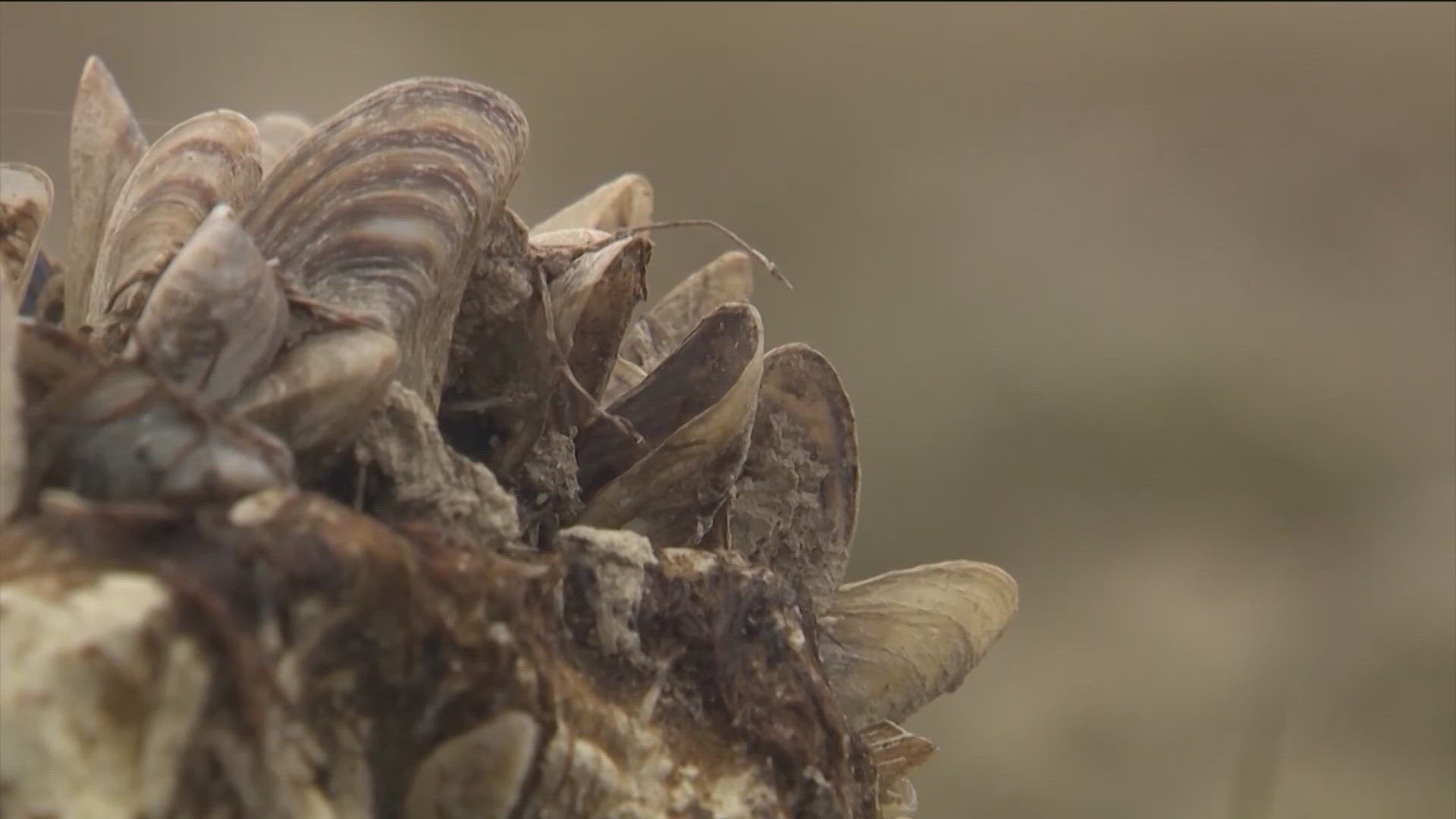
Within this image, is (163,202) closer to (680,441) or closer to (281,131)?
(680,441)

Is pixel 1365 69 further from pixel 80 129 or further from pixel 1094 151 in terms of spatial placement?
pixel 80 129

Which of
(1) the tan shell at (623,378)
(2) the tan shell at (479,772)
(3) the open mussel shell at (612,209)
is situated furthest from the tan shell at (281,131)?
(2) the tan shell at (479,772)

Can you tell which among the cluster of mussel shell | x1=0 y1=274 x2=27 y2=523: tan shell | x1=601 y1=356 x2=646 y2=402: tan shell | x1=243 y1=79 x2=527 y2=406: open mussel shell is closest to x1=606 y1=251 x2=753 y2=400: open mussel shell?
the cluster of mussel shell

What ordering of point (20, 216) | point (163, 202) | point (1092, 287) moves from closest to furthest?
point (163, 202) → point (20, 216) → point (1092, 287)

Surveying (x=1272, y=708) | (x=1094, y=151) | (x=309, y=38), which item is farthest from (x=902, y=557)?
(x=309, y=38)

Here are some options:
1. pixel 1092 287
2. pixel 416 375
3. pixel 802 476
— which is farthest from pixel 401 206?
pixel 1092 287

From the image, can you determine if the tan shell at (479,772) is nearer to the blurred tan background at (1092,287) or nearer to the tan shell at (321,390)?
the tan shell at (321,390)
